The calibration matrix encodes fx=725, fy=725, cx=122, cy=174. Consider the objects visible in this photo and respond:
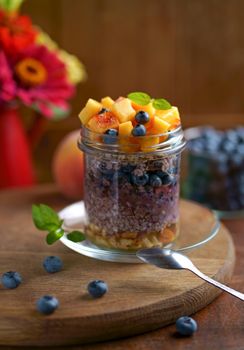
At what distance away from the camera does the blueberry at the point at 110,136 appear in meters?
1.21

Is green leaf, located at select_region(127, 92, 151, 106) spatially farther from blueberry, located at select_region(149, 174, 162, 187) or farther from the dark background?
the dark background

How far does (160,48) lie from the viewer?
7.53 feet

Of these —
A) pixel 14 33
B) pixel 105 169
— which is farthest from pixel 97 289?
pixel 14 33

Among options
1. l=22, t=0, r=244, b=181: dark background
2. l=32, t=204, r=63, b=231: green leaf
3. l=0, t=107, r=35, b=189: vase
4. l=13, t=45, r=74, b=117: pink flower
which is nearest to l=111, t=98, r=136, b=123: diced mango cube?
l=32, t=204, r=63, b=231: green leaf

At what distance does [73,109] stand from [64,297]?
131 cm

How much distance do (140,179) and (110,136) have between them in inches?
3.5

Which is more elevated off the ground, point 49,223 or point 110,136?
point 110,136

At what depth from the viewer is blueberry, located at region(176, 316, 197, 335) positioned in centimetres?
110

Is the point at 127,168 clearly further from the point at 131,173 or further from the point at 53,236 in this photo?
the point at 53,236

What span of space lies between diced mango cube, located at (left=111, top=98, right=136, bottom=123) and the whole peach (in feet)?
1.30

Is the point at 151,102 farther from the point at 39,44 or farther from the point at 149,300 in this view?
the point at 39,44

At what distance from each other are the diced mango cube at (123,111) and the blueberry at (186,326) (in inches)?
13.5

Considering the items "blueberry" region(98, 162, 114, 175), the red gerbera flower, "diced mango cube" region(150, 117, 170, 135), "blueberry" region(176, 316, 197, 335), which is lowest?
"blueberry" region(176, 316, 197, 335)

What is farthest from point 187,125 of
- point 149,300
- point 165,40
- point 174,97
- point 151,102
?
point 149,300
